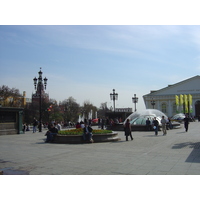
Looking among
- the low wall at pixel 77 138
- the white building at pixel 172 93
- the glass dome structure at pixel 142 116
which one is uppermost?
the white building at pixel 172 93

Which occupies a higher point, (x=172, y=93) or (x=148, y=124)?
(x=172, y=93)

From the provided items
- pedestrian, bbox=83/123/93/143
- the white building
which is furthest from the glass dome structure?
the white building

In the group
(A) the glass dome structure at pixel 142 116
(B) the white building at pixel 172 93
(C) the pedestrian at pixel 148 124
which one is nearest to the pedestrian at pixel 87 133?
(C) the pedestrian at pixel 148 124

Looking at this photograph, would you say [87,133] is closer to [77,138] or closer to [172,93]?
[77,138]

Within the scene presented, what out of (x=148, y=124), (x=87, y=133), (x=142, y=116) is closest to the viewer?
(x=87, y=133)

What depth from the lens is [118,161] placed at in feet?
27.2

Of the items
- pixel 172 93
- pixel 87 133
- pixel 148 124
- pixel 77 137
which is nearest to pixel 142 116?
pixel 148 124

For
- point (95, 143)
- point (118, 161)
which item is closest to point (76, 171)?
point (118, 161)

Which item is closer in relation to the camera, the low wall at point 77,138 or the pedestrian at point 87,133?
the pedestrian at point 87,133

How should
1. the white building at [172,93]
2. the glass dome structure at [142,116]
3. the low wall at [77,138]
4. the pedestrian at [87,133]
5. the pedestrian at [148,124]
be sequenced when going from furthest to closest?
the white building at [172,93] < the glass dome structure at [142,116] < the pedestrian at [148,124] < the low wall at [77,138] < the pedestrian at [87,133]

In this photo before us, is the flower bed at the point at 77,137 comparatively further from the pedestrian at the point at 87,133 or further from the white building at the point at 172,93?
the white building at the point at 172,93

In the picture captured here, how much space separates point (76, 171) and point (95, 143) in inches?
288

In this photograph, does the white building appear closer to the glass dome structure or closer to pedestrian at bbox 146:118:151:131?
the glass dome structure
